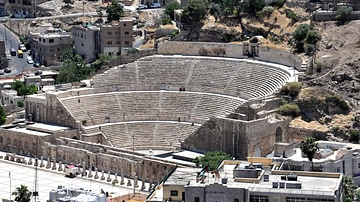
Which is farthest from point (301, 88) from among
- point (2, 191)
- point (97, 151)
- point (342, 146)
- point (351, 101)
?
point (2, 191)

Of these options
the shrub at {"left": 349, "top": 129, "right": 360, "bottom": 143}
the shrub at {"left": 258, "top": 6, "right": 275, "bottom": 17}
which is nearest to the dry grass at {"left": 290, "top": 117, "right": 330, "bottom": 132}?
the shrub at {"left": 349, "top": 129, "right": 360, "bottom": 143}

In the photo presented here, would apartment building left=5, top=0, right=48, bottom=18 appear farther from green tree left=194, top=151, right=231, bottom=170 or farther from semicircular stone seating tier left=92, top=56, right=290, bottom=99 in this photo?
green tree left=194, top=151, right=231, bottom=170

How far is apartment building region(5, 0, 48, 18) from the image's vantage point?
470 ft

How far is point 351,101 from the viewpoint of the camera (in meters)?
86.9

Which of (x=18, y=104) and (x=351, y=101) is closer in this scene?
(x=351, y=101)

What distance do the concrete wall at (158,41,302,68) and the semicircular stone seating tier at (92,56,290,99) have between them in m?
1.65

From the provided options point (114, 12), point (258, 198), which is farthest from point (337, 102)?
point (114, 12)

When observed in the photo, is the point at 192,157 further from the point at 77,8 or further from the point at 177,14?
the point at 77,8

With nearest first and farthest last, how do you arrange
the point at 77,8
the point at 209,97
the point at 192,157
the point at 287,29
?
the point at 192,157 → the point at 209,97 → the point at 287,29 → the point at 77,8

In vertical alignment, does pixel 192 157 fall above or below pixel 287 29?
below

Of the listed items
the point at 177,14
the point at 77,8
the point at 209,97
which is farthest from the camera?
the point at 77,8

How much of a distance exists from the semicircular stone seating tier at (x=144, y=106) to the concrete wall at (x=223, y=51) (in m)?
7.47

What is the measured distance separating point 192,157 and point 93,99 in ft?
54.2

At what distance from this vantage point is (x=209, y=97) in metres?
95.4
